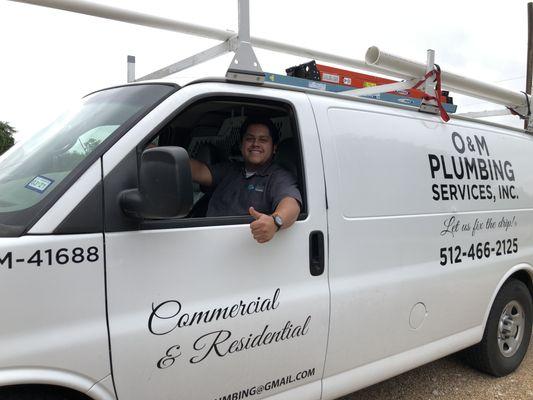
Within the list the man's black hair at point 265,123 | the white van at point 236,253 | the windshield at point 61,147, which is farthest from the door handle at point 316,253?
the windshield at point 61,147

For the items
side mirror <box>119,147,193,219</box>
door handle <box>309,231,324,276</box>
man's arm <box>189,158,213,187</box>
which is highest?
man's arm <box>189,158,213,187</box>

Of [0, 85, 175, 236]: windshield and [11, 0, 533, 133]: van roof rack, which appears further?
[11, 0, 533, 133]: van roof rack

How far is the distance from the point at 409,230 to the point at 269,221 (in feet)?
3.80

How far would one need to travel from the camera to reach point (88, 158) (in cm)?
188

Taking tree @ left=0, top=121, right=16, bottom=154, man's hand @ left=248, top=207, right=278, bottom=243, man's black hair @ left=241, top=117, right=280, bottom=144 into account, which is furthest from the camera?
tree @ left=0, top=121, right=16, bottom=154

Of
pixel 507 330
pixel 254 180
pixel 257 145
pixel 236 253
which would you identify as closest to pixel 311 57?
pixel 257 145

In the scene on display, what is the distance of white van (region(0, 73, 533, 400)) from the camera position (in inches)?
69.8

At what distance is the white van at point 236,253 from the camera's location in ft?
5.82

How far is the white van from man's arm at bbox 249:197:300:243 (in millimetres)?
81

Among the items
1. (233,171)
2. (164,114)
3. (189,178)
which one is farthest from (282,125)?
(189,178)

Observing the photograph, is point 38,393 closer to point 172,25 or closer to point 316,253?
point 316,253

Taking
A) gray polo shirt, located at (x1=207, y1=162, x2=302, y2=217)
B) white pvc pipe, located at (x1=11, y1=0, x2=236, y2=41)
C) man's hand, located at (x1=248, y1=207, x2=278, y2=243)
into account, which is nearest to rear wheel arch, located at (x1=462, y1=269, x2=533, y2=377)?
gray polo shirt, located at (x1=207, y1=162, x2=302, y2=217)

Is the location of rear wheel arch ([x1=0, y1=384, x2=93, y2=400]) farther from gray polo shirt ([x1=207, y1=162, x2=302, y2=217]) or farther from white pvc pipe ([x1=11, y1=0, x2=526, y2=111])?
white pvc pipe ([x1=11, y1=0, x2=526, y2=111])

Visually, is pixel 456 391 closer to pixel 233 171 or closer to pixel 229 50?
pixel 233 171
